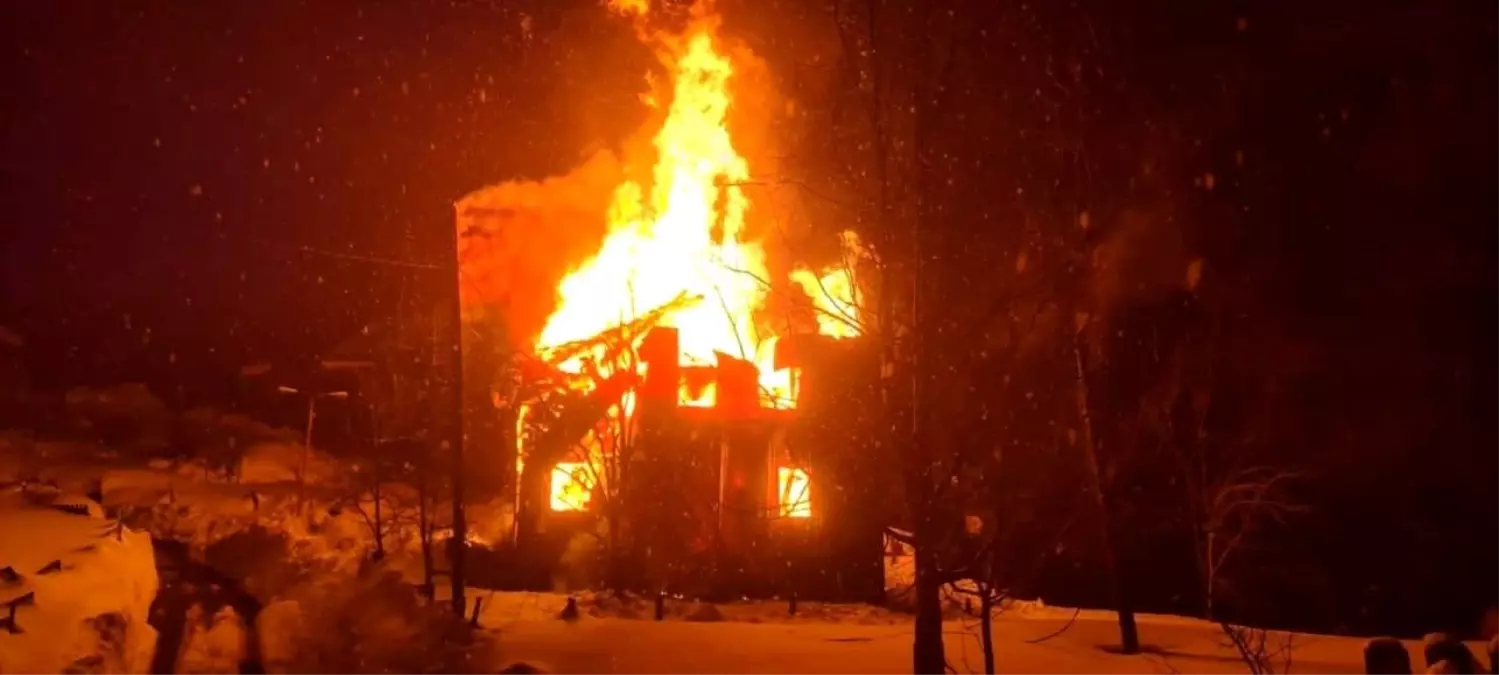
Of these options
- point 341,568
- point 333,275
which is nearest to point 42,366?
point 333,275

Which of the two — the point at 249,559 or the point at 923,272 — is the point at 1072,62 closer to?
the point at 923,272

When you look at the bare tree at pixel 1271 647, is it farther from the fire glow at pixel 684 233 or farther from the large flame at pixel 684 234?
the large flame at pixel 684 234

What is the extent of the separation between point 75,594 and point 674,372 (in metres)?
13.0

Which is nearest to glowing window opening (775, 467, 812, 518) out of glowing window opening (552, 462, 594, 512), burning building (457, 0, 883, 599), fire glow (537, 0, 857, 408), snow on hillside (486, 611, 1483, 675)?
burning building (457, 0, 883, 599)

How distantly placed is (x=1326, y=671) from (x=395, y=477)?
24.0 metres

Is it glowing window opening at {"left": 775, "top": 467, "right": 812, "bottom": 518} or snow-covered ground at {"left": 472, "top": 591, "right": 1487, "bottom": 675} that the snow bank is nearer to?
snow-covered ground at {"left": 472, "top": 591, "right": 1487, "bottom": 675}

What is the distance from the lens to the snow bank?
8383 mm

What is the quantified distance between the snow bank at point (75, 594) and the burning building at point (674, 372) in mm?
9345

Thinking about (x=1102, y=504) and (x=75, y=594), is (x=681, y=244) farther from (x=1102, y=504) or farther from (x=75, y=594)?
(x=75, y=594)

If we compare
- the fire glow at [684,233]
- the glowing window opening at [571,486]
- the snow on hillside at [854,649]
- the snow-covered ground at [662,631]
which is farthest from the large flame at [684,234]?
the snow on hillside at [854,649]

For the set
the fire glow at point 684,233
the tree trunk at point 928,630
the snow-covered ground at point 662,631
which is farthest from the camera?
the fire glow at point 684,233

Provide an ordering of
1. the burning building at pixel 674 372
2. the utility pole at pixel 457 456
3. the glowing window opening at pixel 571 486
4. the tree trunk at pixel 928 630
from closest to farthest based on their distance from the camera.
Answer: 1. the tree trunk at pixel 928 630
2. the utility pole at pixel 457 456
3. the burning building at pixel 674 372
4. the glowing window opening at pixel 571 486

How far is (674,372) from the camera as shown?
71.4 ft

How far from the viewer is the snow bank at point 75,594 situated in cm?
838
